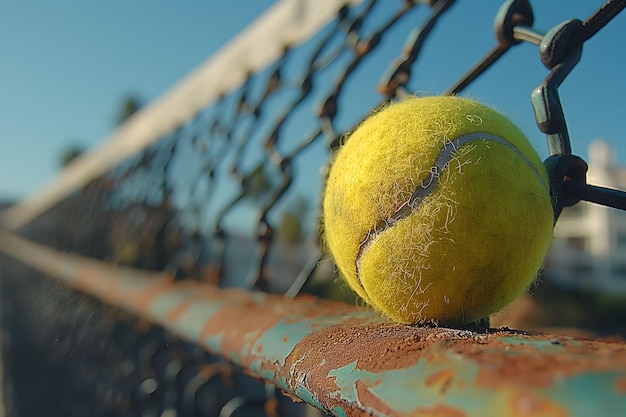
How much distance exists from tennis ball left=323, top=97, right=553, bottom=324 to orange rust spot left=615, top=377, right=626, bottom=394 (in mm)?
202

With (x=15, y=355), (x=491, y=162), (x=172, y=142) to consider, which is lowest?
(x=15, y=355)

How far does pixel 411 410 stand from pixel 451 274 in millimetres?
165

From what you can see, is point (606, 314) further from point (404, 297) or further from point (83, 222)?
point (404, 297)

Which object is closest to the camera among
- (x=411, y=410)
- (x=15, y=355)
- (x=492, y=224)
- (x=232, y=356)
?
(x=411, y=410)

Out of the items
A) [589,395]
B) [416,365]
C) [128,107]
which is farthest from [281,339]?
[128,107]

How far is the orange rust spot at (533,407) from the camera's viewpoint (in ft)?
0.68

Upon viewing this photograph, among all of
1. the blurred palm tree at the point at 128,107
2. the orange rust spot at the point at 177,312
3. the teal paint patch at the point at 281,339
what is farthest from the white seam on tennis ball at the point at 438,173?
the blurred palm tree at the point at 128,107

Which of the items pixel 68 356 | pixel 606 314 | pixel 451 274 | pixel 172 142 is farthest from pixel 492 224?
pixel 606 314

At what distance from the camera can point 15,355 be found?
13.5ft

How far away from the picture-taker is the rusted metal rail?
22 centimetres

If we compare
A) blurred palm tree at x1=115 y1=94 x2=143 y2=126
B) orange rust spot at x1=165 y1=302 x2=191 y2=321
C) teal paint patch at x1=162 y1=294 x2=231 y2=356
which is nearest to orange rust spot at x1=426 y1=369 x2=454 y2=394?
teal paint patch at x1=162 y1=294 x2=231 y2=356

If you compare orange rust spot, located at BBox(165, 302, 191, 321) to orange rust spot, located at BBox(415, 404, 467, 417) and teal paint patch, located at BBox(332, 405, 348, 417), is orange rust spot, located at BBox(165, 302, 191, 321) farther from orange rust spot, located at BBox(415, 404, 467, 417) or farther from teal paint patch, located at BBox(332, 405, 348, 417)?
orange rust spot, located at BBox(415, 404, 467, 417)

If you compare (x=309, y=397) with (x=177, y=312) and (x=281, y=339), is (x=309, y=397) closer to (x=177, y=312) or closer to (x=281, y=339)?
(x=281, y=339)

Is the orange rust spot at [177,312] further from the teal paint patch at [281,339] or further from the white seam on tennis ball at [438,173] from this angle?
the white seam on tennis ball at [438,173]
